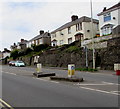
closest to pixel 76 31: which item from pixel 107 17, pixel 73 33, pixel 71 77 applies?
pixel 73 33

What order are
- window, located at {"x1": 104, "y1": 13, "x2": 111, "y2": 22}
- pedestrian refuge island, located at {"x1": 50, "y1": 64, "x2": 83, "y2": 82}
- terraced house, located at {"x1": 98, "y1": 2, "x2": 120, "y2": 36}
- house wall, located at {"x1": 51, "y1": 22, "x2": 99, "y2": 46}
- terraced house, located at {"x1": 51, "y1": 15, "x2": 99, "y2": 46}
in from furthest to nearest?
1. terraced house, located at {"x1": 51, "y1": 15, "x2": 99, "y2": 46}
2. house wall, located at {"x1": 51, "y1": 22, "x2": 99, "y2": 46}
3. window, located at {"x1": 104, "y1": 13, "x2": 111, "y2": 22}
4. terraced house, located at {"x1": 98, "y1": 2, "x2": 120, "y2": 36}
5. pedestrian refuge island, located at {"x1": 50, "y1": 64, "x2": 83, "y2": 82}

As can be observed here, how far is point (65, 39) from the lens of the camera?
2269 inches

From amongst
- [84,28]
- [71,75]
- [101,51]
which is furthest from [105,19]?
[71,75]

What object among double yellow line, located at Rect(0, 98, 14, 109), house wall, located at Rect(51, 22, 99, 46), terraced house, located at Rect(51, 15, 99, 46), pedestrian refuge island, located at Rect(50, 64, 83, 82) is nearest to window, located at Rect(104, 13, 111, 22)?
terraced house, located at Rect(51, 15, 99, 46)

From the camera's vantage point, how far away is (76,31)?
172ft

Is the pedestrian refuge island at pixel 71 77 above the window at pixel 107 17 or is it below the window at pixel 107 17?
below

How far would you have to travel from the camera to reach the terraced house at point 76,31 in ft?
164

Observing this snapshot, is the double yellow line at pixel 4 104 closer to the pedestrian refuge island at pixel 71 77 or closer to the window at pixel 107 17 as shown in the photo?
the pedestrian refuge island at pixel 71 77

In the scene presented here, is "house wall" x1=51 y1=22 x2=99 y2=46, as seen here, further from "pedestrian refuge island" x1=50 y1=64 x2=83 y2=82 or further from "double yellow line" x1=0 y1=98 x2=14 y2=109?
"double yellow line" x1=0 y1=98 x2=14 y2=109

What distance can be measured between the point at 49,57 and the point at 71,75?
28.9 m

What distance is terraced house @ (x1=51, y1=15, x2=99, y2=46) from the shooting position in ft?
164

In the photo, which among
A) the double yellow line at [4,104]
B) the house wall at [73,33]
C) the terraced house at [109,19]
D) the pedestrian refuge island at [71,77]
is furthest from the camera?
the house wall at [73,33]

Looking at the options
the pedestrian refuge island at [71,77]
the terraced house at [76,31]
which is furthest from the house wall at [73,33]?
the pedestrian refuge island at [71,77]

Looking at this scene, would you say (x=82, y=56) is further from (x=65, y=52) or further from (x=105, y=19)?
(x=105, y=19)
